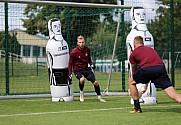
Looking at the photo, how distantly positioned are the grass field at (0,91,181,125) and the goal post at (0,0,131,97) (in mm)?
4461

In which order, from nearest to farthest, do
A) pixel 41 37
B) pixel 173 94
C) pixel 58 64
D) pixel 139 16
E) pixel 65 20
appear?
pixel 173 94, pixel 139 16, pixel 58 64, pixel 65 20, pixel 41 37

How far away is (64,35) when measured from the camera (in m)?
20.7

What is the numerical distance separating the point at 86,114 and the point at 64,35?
909cm

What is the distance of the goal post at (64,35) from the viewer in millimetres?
19719

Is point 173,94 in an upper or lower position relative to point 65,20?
lower

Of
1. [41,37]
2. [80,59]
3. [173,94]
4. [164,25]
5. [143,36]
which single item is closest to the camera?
[173,94]

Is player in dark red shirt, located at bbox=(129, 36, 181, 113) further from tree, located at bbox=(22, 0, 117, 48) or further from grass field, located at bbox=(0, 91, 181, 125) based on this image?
tree, located at bbox=(22, 0, 117, 48)


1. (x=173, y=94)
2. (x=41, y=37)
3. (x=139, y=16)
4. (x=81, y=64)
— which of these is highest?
(x=139, y=16)

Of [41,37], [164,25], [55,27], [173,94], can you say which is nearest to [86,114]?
[173,94]

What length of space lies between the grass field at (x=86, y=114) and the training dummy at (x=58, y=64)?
1.04 m

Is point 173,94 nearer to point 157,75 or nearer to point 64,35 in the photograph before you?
point 157,75

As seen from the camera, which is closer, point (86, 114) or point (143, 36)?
point (86, 114)

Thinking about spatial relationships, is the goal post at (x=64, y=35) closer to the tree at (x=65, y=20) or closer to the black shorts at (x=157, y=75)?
the tree at (x=65, y=20)

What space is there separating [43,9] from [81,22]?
1.87m
